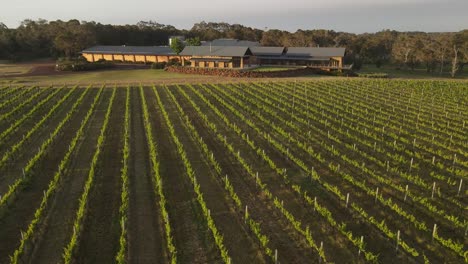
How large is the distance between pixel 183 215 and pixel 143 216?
1.69m

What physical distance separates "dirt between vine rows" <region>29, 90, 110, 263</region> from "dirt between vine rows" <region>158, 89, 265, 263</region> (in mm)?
5801

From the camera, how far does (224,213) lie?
17531 millimetres

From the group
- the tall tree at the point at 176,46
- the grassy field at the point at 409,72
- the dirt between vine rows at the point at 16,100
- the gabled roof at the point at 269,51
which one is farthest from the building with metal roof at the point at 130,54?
the grassy field at the point at 409,72

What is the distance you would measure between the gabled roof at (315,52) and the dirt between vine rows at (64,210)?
62.7 m

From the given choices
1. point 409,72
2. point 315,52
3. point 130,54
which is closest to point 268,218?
point 315,52

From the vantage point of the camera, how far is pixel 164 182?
68.2 feet

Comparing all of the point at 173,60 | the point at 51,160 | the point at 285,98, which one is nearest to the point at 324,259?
the point at 51,160

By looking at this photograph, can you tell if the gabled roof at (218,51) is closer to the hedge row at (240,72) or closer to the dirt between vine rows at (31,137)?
the hedge row at (240,72)

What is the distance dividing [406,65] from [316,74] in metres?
30.5

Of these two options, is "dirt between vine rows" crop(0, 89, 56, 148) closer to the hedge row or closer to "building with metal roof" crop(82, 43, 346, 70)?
the hedge row

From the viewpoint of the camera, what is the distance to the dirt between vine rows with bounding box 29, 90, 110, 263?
1455cm

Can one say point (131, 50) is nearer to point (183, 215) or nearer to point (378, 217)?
point (183, 215)

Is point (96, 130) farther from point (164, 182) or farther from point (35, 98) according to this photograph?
point (35, 98)

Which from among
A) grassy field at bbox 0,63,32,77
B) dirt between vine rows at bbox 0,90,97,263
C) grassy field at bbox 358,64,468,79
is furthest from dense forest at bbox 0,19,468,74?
dirt between vine rows at bbox 0,90,97,263
